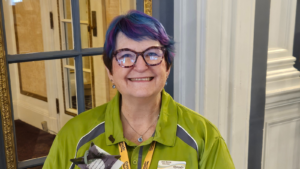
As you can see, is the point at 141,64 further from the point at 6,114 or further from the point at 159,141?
the point at 6,114

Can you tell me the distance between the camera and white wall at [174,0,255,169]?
160 centimetres

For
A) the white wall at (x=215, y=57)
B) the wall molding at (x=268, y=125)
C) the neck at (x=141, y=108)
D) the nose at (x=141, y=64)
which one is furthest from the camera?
the wall molding at (x=268, y=125)

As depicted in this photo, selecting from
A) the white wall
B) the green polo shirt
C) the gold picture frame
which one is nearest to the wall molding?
the white wall

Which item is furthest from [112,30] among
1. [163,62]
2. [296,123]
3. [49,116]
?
[296,123]

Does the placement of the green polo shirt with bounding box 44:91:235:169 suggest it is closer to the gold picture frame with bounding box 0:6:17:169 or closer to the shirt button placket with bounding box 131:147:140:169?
the shirt button placket with bounding box 131:147:140:169

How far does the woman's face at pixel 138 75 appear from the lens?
111 cm

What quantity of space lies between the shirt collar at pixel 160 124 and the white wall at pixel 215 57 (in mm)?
433

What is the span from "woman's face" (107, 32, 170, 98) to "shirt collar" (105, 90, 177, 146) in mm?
117

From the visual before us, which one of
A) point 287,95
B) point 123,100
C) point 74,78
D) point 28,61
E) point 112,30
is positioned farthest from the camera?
point 287,95

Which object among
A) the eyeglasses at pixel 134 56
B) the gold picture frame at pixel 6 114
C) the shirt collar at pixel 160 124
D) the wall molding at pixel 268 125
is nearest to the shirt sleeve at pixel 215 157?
the shirt collar at pixel 160 124

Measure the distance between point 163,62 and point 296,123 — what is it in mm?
1452

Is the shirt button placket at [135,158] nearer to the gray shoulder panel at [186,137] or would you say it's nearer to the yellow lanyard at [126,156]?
the yellow lanyard at [126,156]

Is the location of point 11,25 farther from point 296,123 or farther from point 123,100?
point 296,123

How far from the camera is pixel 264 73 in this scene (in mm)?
1908
